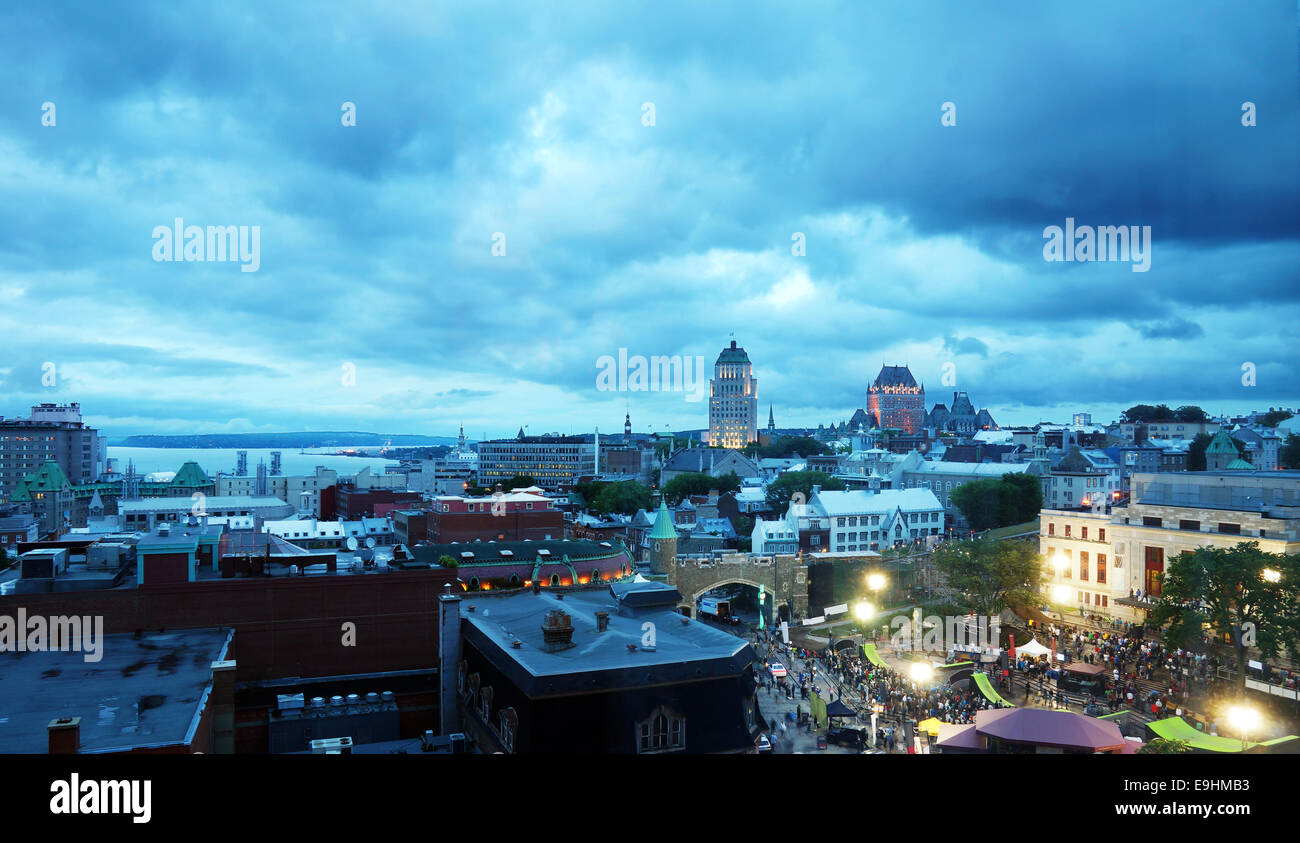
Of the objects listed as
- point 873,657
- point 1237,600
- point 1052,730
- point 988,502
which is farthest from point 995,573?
point 988,502

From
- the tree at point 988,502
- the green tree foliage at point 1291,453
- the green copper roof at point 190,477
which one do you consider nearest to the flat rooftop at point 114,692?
the tree at point 988,502

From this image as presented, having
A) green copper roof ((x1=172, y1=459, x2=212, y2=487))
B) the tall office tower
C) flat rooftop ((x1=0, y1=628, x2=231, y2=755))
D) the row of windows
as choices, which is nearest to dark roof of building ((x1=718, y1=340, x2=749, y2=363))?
the tall office tower

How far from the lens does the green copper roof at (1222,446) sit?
43375 mm

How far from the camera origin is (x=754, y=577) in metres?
31.7

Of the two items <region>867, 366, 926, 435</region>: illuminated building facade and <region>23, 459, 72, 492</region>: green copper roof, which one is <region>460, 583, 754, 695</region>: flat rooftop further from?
<region>867, 366, 926, 435</region>: illuminated building facade

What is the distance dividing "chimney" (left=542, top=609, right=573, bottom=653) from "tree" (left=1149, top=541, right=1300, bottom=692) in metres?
12.8

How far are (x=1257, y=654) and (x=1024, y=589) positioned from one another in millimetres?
6792

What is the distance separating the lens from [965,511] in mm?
41719

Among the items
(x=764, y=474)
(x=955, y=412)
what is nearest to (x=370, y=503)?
(x=764, y=474)

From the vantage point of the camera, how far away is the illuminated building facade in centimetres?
10229

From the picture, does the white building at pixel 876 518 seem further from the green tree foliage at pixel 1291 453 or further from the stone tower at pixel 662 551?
the green tree foliage at pixel 1291 453

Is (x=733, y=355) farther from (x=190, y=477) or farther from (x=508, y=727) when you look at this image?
(x=508, y=727)

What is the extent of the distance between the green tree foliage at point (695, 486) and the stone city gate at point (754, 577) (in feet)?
81.5

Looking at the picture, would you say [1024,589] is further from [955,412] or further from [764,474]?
[955,412]
